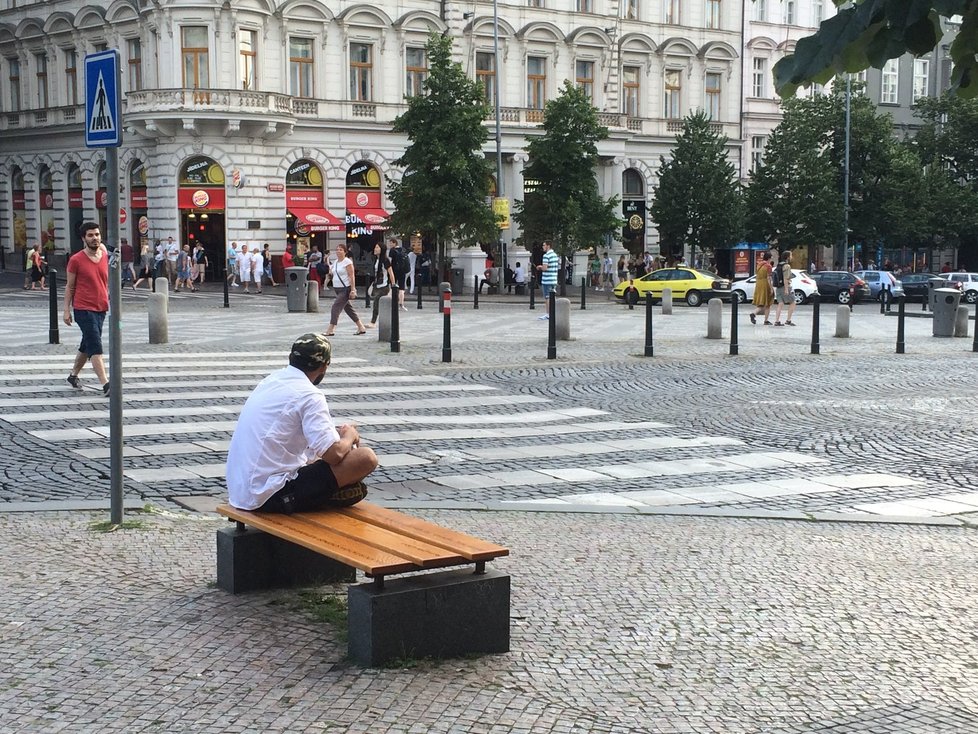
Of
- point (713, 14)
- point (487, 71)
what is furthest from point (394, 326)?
point (713, 14)

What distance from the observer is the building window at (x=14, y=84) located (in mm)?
55466

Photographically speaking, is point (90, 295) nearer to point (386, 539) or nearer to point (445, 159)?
point (386, 539)

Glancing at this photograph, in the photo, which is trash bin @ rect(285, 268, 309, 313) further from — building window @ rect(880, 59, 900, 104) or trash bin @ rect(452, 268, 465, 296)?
building window @ rect(880, 59, 900, 104)

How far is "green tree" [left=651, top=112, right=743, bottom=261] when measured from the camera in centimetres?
5253

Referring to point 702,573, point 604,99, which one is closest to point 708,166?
point 604,99

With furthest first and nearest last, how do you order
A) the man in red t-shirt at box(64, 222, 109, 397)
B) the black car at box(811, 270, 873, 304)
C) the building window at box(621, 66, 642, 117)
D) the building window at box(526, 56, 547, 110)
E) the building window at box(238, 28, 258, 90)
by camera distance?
the building window at box(621, 66, 642, 117) < the building window at box(526, 56, 547, 110) < the black car at box(811, 270, 873, 304) < the building window at box(238, 28, 258, 90) < the man in red t-shirt at box(64, 222, 109, 397)

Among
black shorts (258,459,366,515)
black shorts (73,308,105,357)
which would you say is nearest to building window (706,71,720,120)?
black shorts (73,308,105,357)

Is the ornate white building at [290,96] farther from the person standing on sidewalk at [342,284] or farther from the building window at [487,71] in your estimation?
the person standing on sidewalk at [342,284]

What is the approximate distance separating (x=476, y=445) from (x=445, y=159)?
31190 millimetres

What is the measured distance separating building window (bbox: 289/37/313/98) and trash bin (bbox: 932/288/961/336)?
28.5m

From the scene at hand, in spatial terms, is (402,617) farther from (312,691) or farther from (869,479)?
(869,479)

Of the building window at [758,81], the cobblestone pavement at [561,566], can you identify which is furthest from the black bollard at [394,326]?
the building window at [758,81]

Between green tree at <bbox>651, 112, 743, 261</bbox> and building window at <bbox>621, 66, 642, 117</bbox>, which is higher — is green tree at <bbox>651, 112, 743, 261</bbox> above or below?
below

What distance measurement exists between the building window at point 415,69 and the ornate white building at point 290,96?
79 mm
